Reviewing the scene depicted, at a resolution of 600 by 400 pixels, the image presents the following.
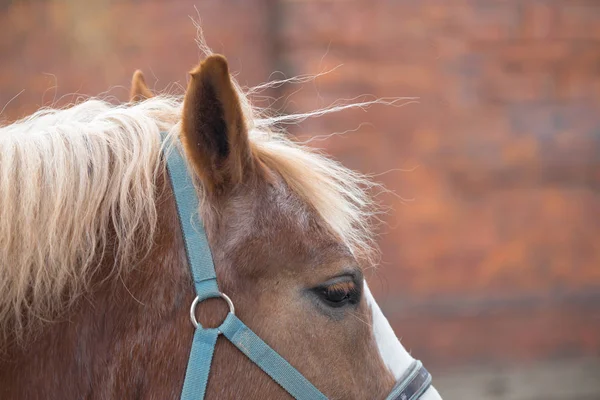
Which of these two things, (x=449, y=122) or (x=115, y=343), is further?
(x=449, y=122)

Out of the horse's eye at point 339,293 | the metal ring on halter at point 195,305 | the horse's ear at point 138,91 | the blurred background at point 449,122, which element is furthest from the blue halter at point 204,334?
the blurred background at point 449,122

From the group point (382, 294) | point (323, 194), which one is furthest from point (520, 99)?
point (323, 194)

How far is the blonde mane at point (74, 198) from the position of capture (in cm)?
160

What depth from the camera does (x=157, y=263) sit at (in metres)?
1.67

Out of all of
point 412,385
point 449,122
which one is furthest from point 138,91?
point 449,122

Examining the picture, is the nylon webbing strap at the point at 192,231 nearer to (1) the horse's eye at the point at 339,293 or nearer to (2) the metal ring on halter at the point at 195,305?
(2) the metal ring on halter at the point at 195,305

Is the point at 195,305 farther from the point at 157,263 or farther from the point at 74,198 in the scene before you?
the point at 74,198

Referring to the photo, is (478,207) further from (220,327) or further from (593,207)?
(220,327)

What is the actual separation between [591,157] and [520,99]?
0.79 m

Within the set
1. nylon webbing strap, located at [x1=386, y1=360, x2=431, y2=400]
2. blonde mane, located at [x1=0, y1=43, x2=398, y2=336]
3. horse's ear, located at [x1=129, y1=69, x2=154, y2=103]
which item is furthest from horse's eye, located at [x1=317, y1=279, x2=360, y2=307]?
horse's ear, located at [x1=129, y1=69, x2=154, y2=103]

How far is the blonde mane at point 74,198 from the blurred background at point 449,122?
3.37m

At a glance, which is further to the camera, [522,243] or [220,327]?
[522,243]

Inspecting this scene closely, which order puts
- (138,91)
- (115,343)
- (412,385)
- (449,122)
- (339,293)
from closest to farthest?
(115,343) < (339,293) < (412,385) < (138,91) < (449,122)

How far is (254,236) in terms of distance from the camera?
1718 mm
